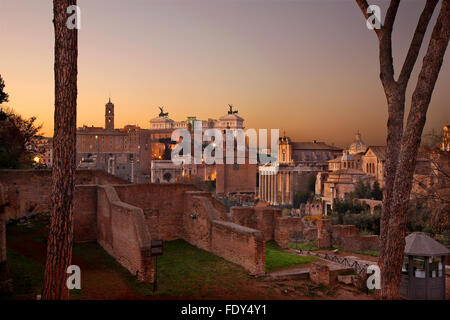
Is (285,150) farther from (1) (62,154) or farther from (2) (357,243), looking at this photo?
(1) (62,154)

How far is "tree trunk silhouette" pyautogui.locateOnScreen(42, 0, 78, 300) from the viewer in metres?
5.56

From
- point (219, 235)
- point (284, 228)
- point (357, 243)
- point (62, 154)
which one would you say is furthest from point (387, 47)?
point (357, 243)

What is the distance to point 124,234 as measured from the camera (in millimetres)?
10984

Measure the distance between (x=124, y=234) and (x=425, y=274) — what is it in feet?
23.0

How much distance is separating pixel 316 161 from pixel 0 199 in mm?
92122

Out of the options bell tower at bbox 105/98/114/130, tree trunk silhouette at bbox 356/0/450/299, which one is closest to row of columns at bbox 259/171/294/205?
bell tower at bbox 105/98/114/130

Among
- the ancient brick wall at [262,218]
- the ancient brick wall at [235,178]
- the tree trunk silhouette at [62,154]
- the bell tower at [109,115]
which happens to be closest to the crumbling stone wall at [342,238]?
the ancient brick wall at [262,218]

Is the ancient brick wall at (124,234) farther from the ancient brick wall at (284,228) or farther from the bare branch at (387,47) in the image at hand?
the ancient brick wall at (284,228)

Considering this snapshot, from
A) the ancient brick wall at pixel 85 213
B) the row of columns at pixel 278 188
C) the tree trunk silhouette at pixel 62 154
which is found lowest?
the row of columns at pixel 278 188

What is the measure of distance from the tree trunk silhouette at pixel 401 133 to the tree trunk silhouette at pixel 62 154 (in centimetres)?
427

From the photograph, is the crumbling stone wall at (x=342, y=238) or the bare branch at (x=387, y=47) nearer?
the bare branch at (x=387, y=47)

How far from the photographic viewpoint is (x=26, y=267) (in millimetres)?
9672

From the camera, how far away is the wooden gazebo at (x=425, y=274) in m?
9.76

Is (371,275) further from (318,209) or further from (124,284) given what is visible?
(318,209)
